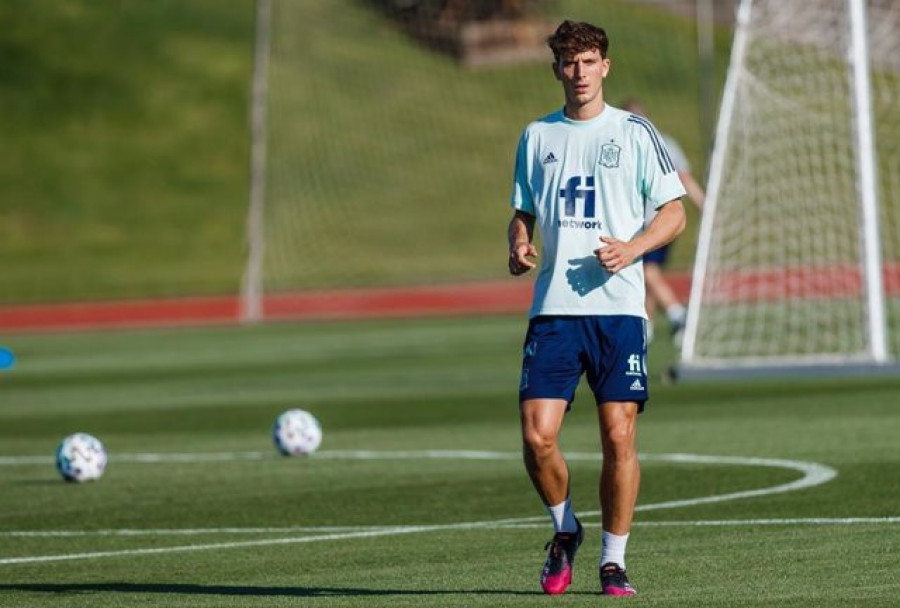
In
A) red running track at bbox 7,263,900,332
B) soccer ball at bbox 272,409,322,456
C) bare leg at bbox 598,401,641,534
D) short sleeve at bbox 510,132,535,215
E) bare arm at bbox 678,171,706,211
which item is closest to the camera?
bare leg at bbox 598,401,641,534

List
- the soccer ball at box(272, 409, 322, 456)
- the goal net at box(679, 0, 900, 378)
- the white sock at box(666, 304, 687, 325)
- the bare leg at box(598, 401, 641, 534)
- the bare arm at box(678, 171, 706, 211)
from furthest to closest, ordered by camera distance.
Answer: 1. the white sock at box(666, 304, 687, 325)
2. the bare arm at box(678, 171, 706, 211)
3. the goal net at box(679, 0, 900, 378)
4. the soccer ball at box(272, 409, 322, 456)
5. the bare leg at box(598, 401, 641, 534)

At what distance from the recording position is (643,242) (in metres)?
8.80

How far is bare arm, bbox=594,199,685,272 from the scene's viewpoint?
8719mm

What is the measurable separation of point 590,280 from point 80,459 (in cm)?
606

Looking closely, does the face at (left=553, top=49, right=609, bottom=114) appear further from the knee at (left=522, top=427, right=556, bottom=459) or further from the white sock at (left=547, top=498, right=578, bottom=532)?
the white sock at (left=547, top=498, right=578, bottom=532)

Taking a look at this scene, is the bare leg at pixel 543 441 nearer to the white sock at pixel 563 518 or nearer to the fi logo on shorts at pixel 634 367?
the white sock at pixel 563 518

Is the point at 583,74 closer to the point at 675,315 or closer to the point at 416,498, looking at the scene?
the point at 416,498

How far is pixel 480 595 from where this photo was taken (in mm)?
8781

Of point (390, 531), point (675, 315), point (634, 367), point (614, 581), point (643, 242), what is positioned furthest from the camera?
point (675, 315)

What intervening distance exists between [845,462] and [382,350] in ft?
47.3

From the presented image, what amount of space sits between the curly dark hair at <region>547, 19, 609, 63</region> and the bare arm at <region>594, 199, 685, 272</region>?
27.7 inches

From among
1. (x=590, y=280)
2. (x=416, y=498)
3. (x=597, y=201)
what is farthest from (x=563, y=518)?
(x=416, y=498)

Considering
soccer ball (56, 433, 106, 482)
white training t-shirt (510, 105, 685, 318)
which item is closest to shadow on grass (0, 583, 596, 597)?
white training t-shirt (510, 105, 685, 318)

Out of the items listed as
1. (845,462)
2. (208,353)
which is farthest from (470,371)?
(845,462)
